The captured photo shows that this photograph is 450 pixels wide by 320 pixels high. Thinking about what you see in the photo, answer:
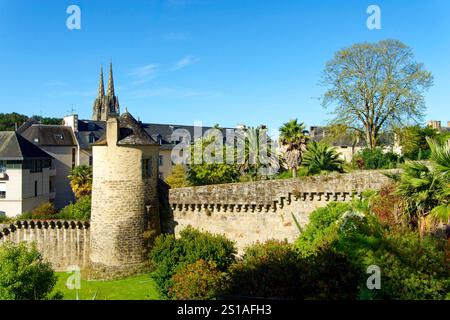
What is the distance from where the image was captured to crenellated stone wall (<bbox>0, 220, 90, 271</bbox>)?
2680 centimetres

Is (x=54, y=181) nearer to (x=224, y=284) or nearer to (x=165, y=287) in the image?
(x=165, y=287)

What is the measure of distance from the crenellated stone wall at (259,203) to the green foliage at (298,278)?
6574mm

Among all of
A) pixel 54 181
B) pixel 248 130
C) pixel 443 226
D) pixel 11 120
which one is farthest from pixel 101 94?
pixel 443 226

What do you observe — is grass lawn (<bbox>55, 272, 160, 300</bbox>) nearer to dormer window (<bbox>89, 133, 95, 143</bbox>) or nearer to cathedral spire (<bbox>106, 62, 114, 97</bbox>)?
dormer window (<bbox>89, 133, 95, 143</bbox>)

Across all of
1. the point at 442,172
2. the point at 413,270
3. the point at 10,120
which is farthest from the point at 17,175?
the point at 10,120

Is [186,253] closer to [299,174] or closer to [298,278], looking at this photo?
[298,278]

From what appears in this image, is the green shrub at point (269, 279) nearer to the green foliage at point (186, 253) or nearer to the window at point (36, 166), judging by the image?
the green foliage at point (186, 253)

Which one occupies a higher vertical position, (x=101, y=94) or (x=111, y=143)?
(x=101, y=94)

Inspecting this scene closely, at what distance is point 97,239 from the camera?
80.7 feet

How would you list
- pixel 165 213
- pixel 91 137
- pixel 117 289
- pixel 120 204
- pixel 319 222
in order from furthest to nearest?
1. pixel 91 137
2. pixel 165 213
3. pixel 120 204
4. pixel 117 289
5. pixel 319 222

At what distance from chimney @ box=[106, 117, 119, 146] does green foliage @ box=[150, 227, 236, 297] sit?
633cm

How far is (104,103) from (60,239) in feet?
266

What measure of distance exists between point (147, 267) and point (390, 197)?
14583 millimetres

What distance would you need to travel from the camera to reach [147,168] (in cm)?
2506
